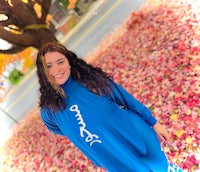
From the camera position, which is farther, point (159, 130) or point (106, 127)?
point (159, 130)

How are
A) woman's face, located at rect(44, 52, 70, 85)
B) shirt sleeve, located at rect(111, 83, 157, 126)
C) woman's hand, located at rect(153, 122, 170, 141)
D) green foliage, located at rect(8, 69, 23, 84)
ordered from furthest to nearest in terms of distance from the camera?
green foliage, located at rect(8, 69, 23, 84), woman's hand, located at rect(153, 122, 170, 141), shirt sleeve, located at rect(111, 83, 157, 126), woman's face, located at rect(44, 52, 70, 85)

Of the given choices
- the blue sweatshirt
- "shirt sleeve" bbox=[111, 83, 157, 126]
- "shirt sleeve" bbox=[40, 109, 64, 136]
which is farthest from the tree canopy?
"shirt sleeve" bbox=[111, 83, 157, 126]

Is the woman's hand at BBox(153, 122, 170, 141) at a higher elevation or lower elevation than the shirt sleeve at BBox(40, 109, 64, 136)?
lower

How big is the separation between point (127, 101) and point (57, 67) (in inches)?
31.3

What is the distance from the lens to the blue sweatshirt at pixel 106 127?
10.3 ft

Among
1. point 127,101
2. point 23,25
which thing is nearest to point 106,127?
point 127,101

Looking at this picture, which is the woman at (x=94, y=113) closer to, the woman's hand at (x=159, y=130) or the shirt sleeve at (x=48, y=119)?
the shirt sleeve at (x=48, y=119)

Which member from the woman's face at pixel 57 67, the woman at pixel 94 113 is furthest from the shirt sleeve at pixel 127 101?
the woman's face at pixel 57 67

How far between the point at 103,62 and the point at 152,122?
6146 mm

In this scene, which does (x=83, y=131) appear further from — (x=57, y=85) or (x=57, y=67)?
(x=57, y=67)

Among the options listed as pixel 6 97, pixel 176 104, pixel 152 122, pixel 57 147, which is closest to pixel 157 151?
pixel 152 122

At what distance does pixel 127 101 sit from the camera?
3369 mm

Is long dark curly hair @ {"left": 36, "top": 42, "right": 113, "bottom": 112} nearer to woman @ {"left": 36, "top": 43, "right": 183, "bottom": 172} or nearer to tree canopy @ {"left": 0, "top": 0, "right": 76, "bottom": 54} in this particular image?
woman @ {"left": 36, "top": 43, "right": 183, "bottom": 172}

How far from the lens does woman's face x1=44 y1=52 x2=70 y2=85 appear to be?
10.3 feet
